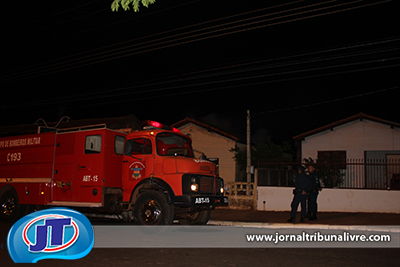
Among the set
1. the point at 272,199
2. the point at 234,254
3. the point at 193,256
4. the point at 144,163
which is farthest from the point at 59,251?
the point at 272,199

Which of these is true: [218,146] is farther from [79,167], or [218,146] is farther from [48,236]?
[48,236]

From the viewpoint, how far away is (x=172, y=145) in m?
10.4

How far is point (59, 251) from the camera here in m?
4.92

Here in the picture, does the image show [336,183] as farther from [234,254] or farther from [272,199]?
[234,254]

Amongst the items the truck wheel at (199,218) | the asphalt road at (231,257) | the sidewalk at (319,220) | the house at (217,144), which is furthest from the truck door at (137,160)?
the house at (217,144)

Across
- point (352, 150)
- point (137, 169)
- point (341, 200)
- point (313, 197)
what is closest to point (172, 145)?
point (137, 169)

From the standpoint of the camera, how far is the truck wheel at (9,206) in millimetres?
11609

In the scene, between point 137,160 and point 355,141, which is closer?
point 137,160

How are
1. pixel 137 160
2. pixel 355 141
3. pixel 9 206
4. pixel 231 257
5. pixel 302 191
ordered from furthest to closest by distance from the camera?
pixel 355 141 < pixel 9 206 < pixel 302 191 < pixel 137 160 < pixel 231 257

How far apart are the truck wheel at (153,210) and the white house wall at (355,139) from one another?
1433cm

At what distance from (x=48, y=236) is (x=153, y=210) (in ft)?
14.7

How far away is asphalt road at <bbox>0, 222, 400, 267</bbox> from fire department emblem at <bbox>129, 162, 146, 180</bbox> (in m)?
3.19

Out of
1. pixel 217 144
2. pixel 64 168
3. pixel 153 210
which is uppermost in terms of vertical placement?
pixel 217 144

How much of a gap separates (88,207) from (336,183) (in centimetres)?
1030
